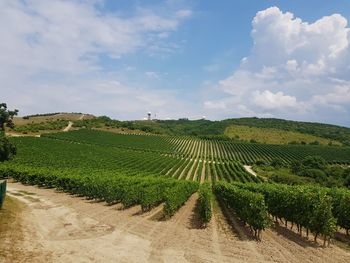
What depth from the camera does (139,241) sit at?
24422 millimetres

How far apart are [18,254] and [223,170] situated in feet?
262

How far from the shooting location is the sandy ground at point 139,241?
69.1ft

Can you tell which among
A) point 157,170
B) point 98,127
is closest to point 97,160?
point 157,170

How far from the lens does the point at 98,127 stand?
172625 millimetres

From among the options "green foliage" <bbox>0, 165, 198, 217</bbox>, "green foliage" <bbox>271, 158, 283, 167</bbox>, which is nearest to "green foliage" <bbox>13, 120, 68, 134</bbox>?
"green foliage" <bbox>0, 165, 198, 217</bbox>

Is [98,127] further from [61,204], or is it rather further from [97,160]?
[61,204]

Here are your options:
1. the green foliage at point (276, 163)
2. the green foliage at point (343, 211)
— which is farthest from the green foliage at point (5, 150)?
the green foliage at point (276, 163)

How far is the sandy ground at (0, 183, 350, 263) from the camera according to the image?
21.1m

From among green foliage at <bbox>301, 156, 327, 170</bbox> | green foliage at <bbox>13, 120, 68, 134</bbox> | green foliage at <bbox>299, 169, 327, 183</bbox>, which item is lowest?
green foliage at <bbox>299, 169, 327, 183</bbox>

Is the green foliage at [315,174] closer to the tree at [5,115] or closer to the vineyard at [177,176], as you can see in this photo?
the vineyard at [177,176]

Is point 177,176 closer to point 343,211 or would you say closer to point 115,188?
point 115,188

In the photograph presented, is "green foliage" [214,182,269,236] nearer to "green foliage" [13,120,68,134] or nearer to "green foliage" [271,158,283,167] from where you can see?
"green foliage" [271,158,283,167]

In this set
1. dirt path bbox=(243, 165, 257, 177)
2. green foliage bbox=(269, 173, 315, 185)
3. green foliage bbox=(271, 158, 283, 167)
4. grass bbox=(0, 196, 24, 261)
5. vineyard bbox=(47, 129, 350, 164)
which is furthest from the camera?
vineyard bbox=(47, 129, 350, 164)

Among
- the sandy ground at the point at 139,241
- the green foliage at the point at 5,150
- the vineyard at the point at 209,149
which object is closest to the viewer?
the sandy ground at the point at 139,241
